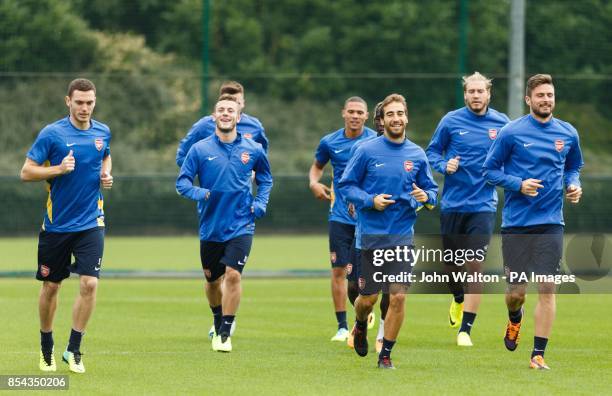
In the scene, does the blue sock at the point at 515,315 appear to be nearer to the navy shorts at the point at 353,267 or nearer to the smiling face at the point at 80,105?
the navy shorts at the point at 353,267

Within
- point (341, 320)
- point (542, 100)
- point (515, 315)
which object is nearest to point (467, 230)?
point (341, 320)

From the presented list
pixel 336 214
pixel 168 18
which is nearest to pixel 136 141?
pixel 168 18

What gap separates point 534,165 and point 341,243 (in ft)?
9.28

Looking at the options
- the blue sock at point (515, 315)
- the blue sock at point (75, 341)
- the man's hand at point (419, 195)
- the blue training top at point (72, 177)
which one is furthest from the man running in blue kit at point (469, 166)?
the blue sock at point (75, 341)

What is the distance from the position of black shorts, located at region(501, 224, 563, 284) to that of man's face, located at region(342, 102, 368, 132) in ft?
8.33

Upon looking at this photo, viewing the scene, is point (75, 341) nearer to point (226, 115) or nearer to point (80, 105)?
point (80, 105)

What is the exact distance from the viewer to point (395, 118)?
35.0ft

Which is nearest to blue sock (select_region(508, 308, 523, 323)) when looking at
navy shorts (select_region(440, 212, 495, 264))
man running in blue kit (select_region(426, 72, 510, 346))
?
man running in blue kit (select_region(426, 72, 510, 346))

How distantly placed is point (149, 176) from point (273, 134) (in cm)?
771

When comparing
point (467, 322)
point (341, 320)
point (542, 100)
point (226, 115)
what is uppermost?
point (542, 100)

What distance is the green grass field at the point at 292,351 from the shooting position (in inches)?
388

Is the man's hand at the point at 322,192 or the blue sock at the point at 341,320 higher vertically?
the man's hand at the point at 322,192

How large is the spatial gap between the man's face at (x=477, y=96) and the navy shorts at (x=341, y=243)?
1647mm

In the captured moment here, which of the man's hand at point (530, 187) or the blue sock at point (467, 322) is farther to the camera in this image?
the blue sock at point (467, 322)
